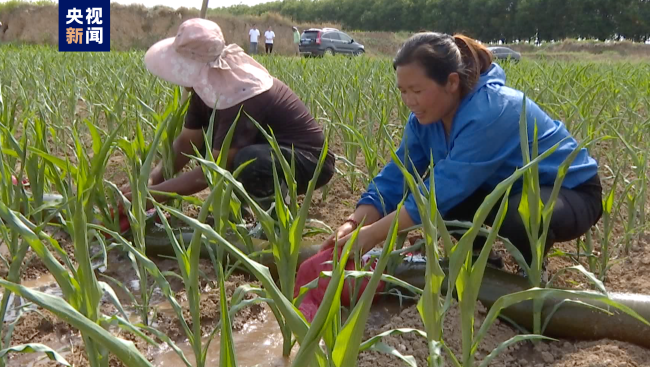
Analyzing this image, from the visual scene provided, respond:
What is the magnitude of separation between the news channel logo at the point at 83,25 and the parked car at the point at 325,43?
7.89 metres

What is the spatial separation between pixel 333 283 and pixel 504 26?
3805 centimetres

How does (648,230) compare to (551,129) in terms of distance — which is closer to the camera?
(551,129)

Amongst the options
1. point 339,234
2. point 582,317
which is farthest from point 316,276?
point 582,317

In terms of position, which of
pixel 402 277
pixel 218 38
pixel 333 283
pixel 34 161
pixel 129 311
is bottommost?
pixel 129 311

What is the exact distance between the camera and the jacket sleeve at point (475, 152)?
4.92 ft

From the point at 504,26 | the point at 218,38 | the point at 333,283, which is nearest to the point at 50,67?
Result: the point at 218,38

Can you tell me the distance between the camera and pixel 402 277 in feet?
5.14

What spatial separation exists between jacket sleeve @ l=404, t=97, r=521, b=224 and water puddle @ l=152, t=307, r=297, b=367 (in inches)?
17.2

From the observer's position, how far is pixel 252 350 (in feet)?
4.48

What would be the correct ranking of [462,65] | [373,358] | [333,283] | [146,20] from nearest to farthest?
[333,283]
[373,358]
[462,65]
[146,20]

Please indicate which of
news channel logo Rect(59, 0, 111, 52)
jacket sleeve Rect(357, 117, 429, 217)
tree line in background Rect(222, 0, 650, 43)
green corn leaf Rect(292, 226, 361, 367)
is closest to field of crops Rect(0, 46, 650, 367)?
green corn leaf Rect(292, 226, 361, 367)

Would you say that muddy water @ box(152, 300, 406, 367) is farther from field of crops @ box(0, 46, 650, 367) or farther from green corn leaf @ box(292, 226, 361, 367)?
green corn leaf @ box(292, 226, 361, 367)

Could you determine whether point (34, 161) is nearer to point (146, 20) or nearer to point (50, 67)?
point (50, 67)

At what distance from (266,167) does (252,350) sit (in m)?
0.92
